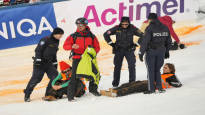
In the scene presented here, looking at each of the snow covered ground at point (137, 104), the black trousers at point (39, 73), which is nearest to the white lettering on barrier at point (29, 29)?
the snow covered ground at point (137, 104)

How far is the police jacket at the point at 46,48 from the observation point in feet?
27.7

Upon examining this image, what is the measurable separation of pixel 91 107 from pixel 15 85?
4.45m

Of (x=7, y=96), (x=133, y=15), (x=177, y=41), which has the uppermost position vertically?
(x=133, y=15)

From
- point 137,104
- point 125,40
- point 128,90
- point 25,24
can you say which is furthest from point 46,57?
point 25,24

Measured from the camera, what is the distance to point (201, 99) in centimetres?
708

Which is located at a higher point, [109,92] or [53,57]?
[53,57]

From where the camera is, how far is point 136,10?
12.8m

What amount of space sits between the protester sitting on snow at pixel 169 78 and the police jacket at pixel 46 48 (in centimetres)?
231

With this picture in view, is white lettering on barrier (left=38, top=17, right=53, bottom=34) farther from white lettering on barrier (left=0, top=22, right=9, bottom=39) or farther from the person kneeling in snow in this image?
the person kneeling in snow

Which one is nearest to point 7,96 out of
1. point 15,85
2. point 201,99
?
point 15,85

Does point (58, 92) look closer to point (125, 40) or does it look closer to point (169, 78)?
point (125, 40)

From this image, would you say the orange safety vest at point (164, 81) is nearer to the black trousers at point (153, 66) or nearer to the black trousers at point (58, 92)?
the black trousers at point (153, 66)

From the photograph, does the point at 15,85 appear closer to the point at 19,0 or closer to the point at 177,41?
the point at 19,0

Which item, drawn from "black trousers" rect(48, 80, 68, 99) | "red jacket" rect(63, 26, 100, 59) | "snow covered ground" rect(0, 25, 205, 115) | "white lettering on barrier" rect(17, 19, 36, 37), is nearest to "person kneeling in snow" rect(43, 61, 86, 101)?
"black trousers" rect(48, 80, 68, 99)
